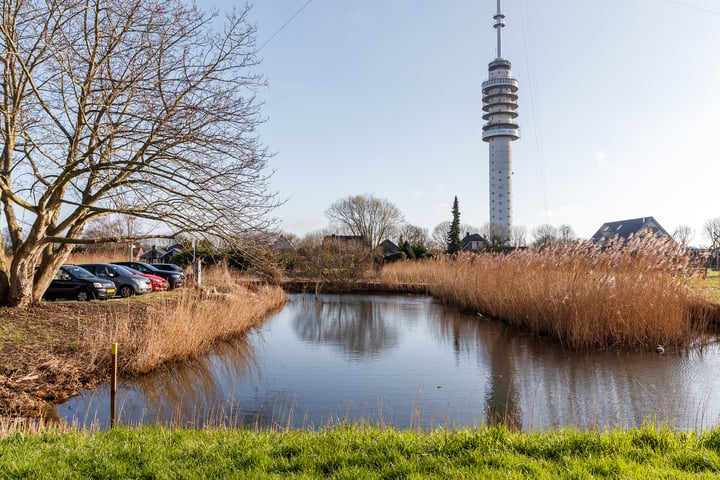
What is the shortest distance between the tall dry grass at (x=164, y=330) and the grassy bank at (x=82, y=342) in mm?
18

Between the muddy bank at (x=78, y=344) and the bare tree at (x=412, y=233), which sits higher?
the bare tree at (x=412, y=233)

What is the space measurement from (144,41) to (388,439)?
8.69 metres

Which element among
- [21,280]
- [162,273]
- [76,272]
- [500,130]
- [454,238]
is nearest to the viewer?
[21,280]

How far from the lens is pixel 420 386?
9.20 meters

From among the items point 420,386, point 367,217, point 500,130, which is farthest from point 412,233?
point 420,386

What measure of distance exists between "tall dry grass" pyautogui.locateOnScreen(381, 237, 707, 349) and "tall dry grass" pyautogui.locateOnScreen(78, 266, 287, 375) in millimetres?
7972

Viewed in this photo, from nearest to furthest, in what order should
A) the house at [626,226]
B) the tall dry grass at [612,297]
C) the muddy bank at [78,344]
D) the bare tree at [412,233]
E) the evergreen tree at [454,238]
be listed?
1. the muddy bank at [78,344]
2. the tall dry grass at [612,297]
3. the house at [626,226]
4. the evergreen tree at [454,238]
5. the bare tree at [412,233]

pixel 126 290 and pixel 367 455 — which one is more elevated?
pixel 126 290

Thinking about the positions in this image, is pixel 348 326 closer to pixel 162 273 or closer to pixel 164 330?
pixel 164 330

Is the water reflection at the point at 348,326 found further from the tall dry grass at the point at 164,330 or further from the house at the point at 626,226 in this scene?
the house at the point at 626,226

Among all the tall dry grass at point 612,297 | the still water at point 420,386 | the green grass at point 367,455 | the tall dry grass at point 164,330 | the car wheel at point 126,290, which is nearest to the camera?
the green grass at point 367,455

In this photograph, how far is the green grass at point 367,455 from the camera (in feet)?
12.4

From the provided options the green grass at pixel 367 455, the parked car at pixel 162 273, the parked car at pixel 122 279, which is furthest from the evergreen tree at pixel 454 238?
the green grass at pixel 367 455

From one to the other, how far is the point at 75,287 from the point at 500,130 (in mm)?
75087
